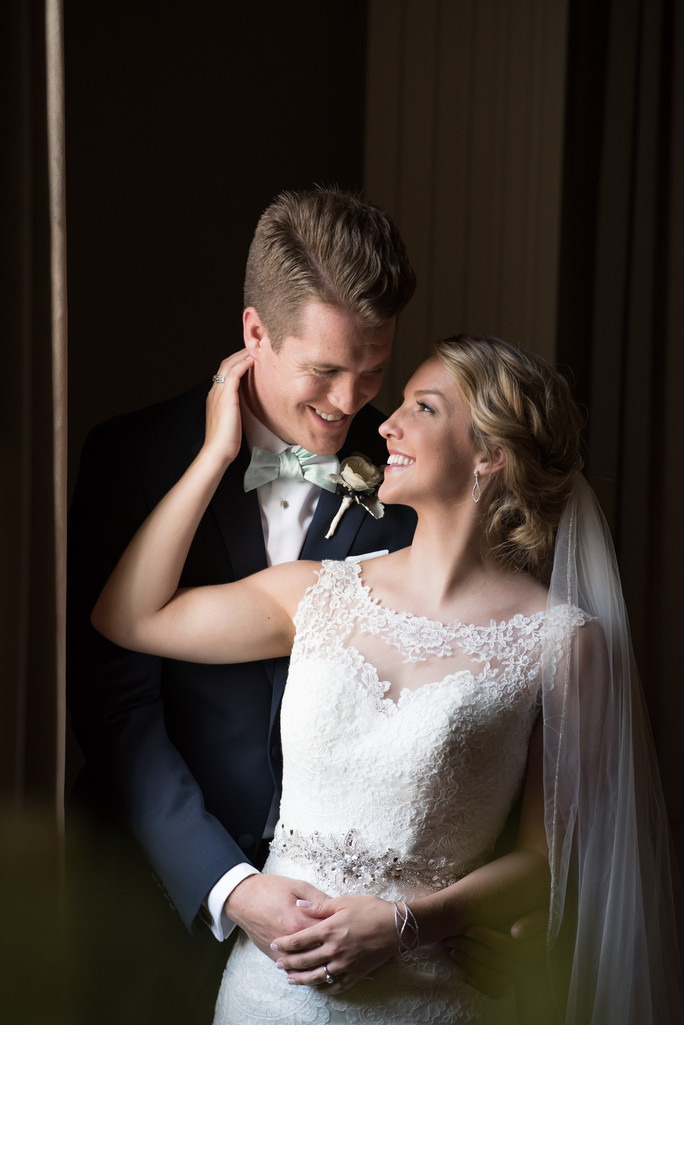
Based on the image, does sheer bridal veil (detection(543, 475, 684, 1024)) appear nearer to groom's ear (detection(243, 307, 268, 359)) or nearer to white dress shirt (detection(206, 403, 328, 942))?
white dress shirt (detection(206, 403, 328, 942))

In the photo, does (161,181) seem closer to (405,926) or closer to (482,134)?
(482,134)

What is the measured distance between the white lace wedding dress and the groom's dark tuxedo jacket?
0.35 feet

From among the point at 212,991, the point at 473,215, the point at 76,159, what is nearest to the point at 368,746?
the point at 212,991

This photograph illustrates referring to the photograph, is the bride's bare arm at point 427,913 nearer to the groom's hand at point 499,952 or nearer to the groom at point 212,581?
the groom's hand at point 499,952

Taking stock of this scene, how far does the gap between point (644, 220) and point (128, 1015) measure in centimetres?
→ 217

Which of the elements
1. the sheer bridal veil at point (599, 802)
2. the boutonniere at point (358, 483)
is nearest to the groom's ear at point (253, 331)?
the boutonniere at point (358, 483)

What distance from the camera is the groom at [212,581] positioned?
2.26m

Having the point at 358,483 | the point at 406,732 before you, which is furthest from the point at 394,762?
the point at 358,483

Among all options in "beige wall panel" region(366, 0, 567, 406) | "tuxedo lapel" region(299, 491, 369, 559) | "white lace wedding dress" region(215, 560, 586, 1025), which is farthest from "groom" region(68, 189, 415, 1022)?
"beige wall panel" region(366, 0, 567, 406)

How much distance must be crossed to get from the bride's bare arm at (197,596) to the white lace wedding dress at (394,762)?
7 cm

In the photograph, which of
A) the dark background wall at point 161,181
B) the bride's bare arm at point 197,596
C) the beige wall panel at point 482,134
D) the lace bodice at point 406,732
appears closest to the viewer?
the lace bodice at point 406,732

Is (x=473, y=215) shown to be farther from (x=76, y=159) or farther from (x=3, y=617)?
(x=3, y=617)

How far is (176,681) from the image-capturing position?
2.32 m

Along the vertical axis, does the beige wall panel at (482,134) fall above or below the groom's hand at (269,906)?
above
